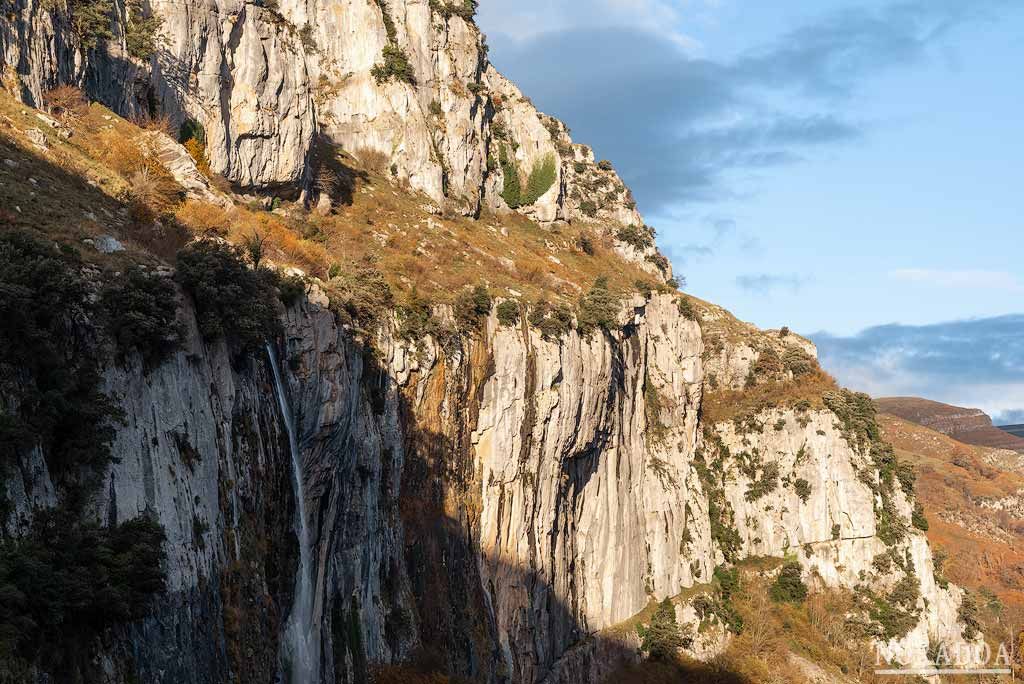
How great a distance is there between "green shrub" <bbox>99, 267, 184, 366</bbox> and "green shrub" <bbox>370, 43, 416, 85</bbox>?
50.6 metres

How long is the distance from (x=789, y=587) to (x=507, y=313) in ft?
140

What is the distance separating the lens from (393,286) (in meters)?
46.6

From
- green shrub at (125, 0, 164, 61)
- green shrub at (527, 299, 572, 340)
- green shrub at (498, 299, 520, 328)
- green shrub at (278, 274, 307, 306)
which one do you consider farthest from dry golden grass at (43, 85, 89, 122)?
green shrub at (527, 299, 572, 340)

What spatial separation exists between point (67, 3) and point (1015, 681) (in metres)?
93.1

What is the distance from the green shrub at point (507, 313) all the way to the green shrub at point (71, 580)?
30746 mm

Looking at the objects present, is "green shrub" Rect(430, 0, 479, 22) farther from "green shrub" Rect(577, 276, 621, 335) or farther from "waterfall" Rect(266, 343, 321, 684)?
"waterfall" Rect(266, 343, 321, 684)

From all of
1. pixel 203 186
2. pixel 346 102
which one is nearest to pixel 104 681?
pixel 203 186

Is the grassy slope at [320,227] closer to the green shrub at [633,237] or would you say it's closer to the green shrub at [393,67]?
the green shrub at [633,237]

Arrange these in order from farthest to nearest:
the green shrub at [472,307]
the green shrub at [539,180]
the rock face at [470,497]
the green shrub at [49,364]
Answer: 1. the green shrub at [539,180]
2. the green shrub at [472,307]
3. the rock face at [470,497]
4. the green shrub at [49,364]

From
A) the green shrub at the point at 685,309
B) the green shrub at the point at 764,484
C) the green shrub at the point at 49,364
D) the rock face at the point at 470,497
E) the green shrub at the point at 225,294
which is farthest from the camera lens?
the green shrub at the point at 685,309

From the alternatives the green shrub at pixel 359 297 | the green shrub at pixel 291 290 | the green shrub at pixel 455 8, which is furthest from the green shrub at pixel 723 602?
the green shrub at pixel 455 8

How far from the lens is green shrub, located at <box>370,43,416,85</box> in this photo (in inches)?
2827

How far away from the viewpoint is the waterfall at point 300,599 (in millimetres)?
28344

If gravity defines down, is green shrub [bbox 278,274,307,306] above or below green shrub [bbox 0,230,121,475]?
above
